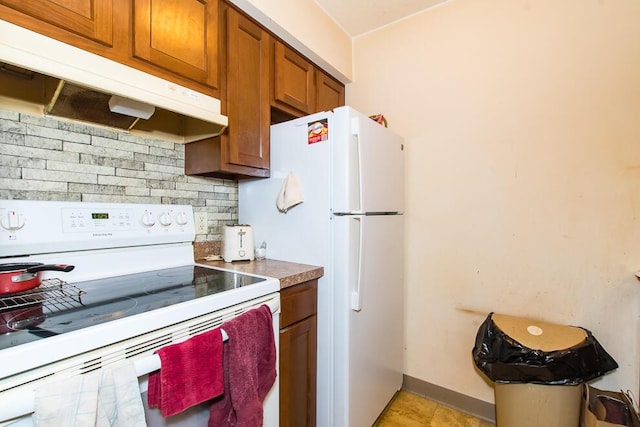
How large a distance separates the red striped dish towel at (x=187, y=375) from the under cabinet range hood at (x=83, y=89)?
827 millimetres

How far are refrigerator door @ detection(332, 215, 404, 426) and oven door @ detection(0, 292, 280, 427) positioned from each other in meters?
0.38

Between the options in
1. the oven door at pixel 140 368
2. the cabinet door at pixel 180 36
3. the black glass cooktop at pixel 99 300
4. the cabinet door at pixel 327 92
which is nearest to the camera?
the oven door at pixel 140 368

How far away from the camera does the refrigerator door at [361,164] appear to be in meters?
1.45

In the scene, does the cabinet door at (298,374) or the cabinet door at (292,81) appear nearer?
the cabinet door at (298,374)

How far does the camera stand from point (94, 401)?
64 centimetres

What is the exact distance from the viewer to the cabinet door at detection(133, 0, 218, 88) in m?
Result: 1.13

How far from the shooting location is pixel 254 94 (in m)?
1.59

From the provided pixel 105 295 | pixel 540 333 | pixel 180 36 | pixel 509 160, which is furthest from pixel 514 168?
pixel 105 295

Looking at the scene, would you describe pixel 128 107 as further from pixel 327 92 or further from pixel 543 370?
pixel 543 370


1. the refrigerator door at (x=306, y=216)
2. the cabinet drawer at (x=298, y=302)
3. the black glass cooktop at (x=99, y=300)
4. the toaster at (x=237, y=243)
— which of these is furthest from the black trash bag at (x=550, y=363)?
the toaster at (x=237, y=243)

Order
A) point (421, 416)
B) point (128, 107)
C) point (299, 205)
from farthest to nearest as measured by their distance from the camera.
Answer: point (421, 416)
point (299, 205)
point (128, 107)

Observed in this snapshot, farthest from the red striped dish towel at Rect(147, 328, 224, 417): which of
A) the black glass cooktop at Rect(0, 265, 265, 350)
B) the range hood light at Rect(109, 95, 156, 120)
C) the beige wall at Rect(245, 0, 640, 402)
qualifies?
the beige wall at Rect(245, 0, 640, 402)

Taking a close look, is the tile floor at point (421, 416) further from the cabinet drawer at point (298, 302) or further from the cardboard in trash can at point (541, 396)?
the cabinet drawer at point (298, 302)

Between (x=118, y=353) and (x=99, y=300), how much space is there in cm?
30
